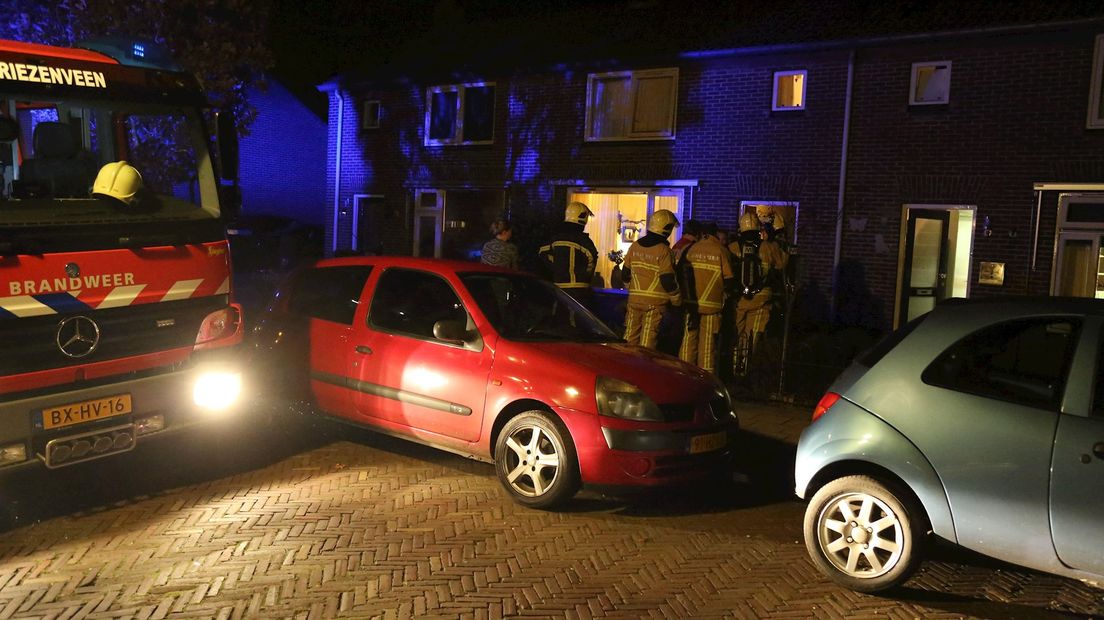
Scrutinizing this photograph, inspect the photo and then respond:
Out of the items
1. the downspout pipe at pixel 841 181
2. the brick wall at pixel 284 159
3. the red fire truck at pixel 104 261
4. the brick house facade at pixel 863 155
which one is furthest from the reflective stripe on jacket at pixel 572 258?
the brick wall at pixel 284 159

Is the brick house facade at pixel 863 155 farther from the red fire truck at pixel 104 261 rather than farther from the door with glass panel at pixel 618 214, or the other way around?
the red fire truck at pixel 104 261

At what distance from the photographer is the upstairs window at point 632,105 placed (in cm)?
1552

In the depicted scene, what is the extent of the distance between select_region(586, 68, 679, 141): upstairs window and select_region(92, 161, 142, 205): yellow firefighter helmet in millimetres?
11235

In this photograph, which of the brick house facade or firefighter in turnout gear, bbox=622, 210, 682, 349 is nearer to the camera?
firefighter in turnout gear, bbox=622, 210, 682, 349

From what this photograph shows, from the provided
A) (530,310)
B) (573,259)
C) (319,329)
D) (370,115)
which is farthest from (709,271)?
(370,115)

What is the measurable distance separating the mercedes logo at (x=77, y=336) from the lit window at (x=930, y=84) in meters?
12.2

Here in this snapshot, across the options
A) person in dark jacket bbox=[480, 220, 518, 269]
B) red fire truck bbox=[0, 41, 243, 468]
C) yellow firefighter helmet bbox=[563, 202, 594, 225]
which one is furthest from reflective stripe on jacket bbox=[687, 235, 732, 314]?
red fire truck bbox=[0, 41, 243, 468]

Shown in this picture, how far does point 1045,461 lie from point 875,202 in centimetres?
1031

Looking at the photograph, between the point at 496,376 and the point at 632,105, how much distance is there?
11165 millimetres

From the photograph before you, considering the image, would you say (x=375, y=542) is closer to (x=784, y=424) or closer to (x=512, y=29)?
(x=784, y=424)

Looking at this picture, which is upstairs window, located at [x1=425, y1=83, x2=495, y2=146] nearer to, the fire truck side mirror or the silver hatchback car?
the fire truck side mirror

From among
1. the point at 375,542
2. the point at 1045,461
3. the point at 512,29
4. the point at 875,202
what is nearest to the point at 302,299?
the point at 375,542

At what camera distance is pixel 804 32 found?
14.3 meters

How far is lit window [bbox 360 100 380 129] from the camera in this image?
1973 cm
